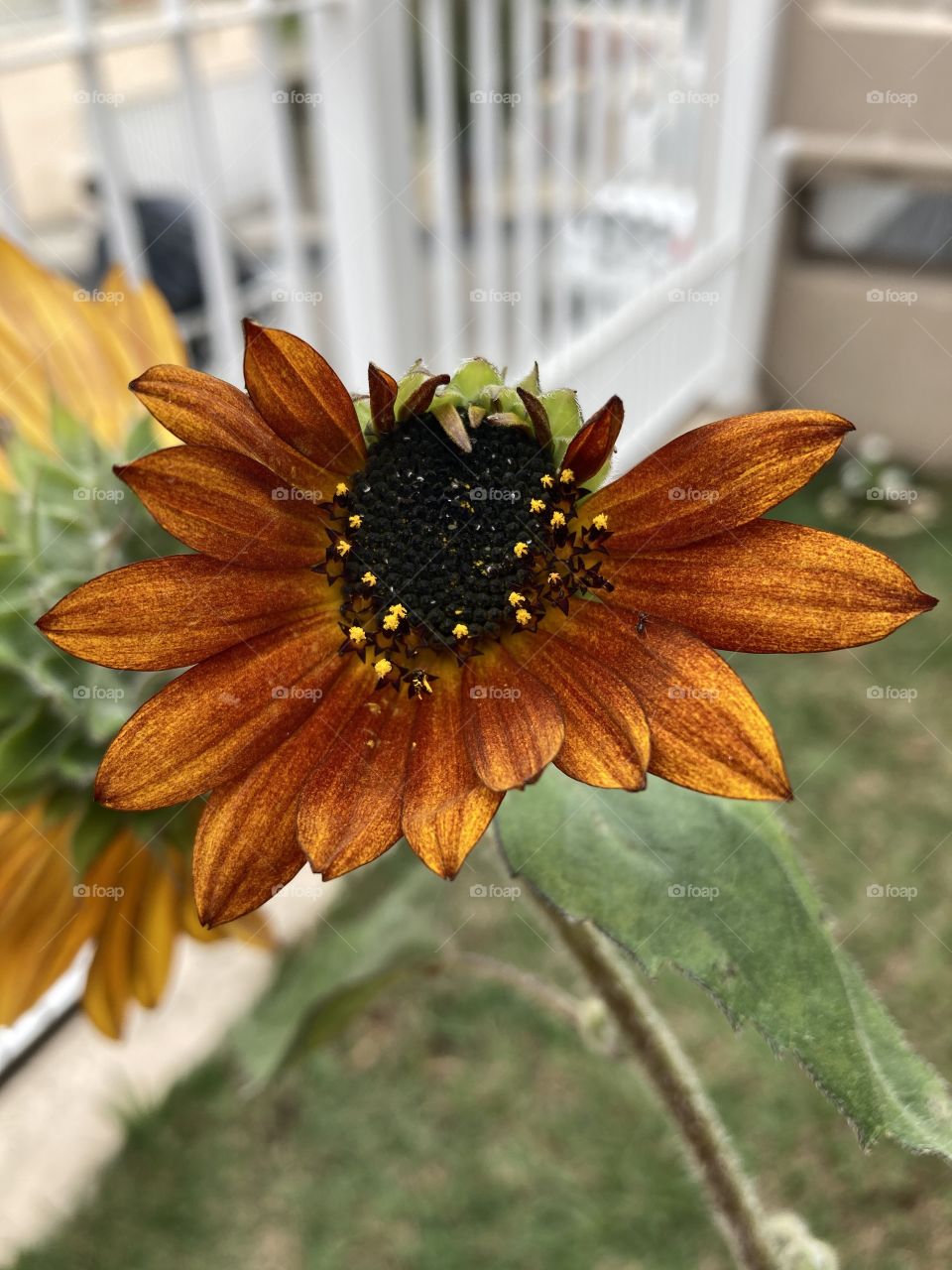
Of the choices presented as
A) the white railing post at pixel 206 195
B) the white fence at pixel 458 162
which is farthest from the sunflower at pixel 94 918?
the white railing post at pixel 206 195

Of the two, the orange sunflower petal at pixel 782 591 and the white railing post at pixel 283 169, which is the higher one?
the orange sunflower petal at pixel 782 591

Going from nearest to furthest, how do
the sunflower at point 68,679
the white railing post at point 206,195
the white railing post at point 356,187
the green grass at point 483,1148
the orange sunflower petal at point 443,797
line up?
1. the orange sunflower petal at point 443,797
2. the sunflower at point 68,679
3. the green grass at point 483,1148
4. the white railing post at point 206,195
5. the white railing post at point 356,187

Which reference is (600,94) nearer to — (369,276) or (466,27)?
(466,27)

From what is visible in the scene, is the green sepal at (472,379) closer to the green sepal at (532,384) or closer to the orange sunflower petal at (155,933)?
the green sepal at (532,384)

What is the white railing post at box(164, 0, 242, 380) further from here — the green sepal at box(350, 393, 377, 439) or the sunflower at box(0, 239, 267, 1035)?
the green sepal at box(350, 393, 377, 439)

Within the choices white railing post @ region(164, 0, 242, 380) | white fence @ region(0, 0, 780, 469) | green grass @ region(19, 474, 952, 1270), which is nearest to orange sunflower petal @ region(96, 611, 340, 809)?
green grass @ region(19, 474, 952, 1270)

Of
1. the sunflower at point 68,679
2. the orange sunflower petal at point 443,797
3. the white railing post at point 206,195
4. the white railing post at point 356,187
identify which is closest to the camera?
the orange sunflower petal at point 443,797
